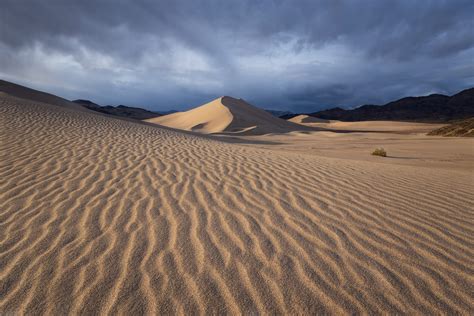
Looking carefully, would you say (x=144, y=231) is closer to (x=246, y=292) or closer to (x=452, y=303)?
(x=246, y=292)

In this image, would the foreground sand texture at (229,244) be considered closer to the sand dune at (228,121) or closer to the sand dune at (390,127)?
the sand dune at (228,121)

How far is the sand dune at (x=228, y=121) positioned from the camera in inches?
1228

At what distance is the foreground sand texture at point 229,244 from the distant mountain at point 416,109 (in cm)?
9479

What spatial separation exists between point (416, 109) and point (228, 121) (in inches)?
3668

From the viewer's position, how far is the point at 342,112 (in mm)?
109250

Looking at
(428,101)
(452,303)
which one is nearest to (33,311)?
(452,303)

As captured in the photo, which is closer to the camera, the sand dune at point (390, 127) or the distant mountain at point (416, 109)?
the sand dune at point (390, 127)

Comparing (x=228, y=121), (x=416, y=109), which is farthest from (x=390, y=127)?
(x=416, y=109)

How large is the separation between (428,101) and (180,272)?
12750 centimetres

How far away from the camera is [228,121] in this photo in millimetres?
34469

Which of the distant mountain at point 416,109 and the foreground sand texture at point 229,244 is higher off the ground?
the distant mountain at point 416,109

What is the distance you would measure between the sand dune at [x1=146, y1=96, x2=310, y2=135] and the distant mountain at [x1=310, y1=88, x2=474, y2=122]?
63.6 meters

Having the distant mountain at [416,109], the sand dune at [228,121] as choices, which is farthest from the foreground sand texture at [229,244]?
the distant mountain at [416,109]

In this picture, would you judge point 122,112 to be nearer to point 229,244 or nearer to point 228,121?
point 228,121
